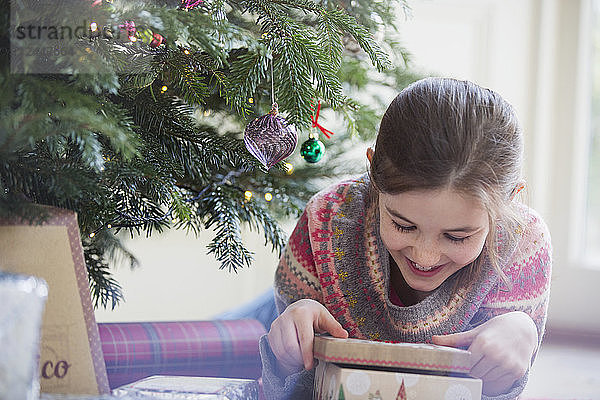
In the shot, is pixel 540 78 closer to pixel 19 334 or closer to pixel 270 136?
pixel 270 136

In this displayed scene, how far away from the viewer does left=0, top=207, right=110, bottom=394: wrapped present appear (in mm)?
573

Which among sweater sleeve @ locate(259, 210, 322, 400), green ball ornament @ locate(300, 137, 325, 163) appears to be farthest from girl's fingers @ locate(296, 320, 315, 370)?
green ball ornament @ locate(300, 137, 325, 163)

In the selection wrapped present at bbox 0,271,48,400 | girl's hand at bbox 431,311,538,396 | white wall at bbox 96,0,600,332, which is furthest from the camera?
white wall at bbox 96,0,600,332

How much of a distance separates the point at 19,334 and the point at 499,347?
0.46 m

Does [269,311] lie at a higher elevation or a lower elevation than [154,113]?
lower

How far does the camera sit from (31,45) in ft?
1.85

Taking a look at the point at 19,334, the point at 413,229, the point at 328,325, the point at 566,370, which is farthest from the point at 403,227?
the point at 566,370

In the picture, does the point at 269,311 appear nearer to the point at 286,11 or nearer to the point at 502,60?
the point at 286,11

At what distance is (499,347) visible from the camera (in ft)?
2.23

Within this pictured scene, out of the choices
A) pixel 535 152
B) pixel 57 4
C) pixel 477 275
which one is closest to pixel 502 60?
pixel 535 152

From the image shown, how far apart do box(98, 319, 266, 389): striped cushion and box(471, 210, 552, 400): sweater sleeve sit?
1.25ft

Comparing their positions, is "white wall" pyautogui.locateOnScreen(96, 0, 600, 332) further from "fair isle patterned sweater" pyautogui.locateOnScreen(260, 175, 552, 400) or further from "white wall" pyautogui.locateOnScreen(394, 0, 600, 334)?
"fair isle patterned sweater" pyautogui.locateOnScreen(260, 175, 552, 400)

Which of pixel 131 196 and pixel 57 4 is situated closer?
pixel 57 4

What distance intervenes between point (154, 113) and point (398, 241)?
32 centimetres
